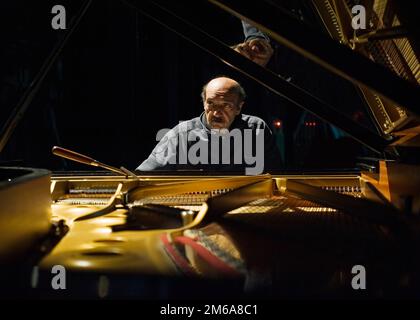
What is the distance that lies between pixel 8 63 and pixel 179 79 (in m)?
2.68

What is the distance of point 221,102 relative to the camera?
4.52 metres

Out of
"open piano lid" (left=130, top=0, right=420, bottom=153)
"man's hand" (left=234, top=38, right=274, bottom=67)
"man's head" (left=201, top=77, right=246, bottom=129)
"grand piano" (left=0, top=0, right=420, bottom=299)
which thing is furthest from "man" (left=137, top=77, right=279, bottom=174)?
"grand piano" (left=0, top=0, right=420, bottom=299)

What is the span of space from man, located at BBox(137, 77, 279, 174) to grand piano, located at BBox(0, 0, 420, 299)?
2.00 metres

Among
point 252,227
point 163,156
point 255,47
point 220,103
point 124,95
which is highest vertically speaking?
point 255,47

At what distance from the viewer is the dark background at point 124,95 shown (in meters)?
6.67

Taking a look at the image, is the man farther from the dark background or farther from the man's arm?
the dark background

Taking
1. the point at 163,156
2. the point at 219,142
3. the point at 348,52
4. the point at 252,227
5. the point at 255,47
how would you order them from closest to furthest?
the point at 348,52 < the point at 252,227 < the point at 219,142 < the point at 163,156 < the point at 255,47

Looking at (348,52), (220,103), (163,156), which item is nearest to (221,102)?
(220,103)

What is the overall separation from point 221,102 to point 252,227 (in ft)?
9.58

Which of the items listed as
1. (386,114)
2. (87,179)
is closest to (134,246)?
(87,179)

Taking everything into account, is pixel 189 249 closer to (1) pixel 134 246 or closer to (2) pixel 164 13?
(1) pixel 134 246

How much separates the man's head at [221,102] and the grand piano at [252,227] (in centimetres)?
218

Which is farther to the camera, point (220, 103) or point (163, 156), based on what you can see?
point (163, 156)

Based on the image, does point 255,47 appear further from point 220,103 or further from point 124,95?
A: point 124,95
